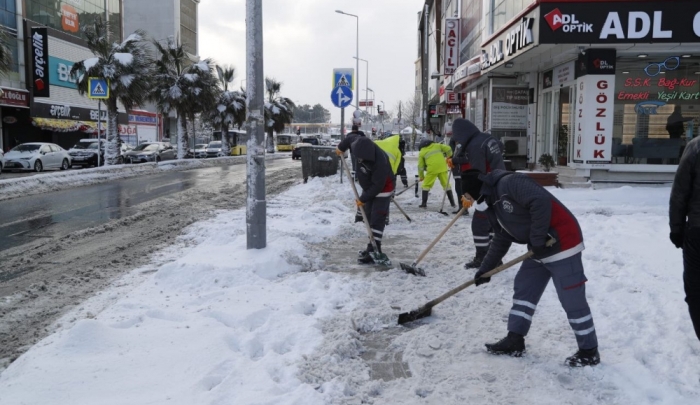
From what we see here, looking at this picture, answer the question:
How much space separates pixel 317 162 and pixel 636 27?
10.2 meters

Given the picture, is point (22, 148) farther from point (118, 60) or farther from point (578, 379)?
point (578, 379)

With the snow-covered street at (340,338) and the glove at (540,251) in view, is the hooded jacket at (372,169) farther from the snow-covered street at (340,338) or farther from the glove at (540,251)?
the glove at (540,251)

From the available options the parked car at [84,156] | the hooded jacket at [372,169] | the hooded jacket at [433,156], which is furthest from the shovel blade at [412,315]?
the parked car at [84,156]

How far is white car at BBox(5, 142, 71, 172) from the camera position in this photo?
25.4 metres

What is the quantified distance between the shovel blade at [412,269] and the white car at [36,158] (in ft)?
76.6

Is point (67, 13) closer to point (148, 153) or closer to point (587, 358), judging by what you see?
point (148, 153)

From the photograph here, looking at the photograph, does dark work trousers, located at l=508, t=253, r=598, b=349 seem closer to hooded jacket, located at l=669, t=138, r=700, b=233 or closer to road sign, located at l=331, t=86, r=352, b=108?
hooded jacket, located at l=669, t=138, r=700, b=233

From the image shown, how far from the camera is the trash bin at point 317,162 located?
64.8 ft

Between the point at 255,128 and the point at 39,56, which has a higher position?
the point at 39,56

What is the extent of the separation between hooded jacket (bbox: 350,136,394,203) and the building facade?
727cm

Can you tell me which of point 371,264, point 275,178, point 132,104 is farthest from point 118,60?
point 371,264

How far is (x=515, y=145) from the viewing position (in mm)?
19141

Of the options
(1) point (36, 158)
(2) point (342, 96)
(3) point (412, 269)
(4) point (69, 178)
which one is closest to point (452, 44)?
(2) point (342, 96)

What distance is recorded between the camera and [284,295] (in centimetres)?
568
